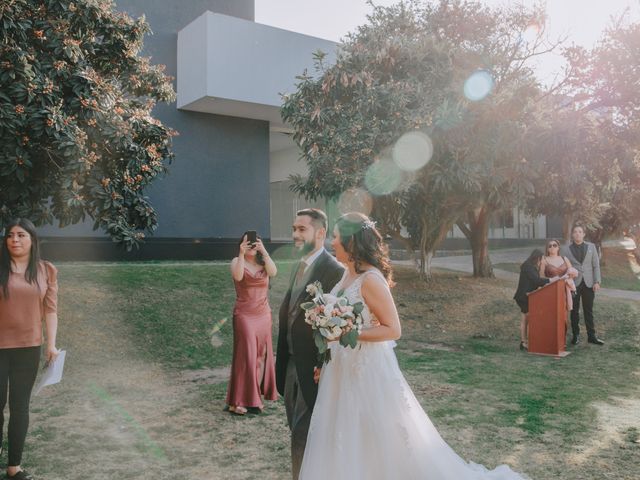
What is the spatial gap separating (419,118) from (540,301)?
16.4 ft

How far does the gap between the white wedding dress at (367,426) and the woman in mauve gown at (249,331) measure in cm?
263

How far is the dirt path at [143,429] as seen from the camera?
475cm

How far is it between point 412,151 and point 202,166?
24.8ft

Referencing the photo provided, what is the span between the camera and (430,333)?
490 inches

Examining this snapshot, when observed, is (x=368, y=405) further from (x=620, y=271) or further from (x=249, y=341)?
(x=620, y=271)

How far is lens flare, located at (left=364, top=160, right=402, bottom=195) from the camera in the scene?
13195 millimetres

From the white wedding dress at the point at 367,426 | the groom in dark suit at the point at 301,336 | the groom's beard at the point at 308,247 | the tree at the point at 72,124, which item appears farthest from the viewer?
the tree at the point at 72,124

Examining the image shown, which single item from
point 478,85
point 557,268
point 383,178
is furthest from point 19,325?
point 478,85

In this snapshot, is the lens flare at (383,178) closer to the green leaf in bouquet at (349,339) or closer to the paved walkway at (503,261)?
the paved walkway at (503,261)

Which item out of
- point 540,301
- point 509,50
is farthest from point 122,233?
point 509,50

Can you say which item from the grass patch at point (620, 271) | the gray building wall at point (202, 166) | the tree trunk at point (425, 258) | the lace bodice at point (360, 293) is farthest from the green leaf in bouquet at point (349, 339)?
the grass patch at point (620, 271)

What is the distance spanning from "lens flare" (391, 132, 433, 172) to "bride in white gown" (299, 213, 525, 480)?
31.6 feet

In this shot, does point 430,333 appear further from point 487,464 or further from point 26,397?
point 26,397

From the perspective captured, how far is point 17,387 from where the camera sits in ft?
14.7
